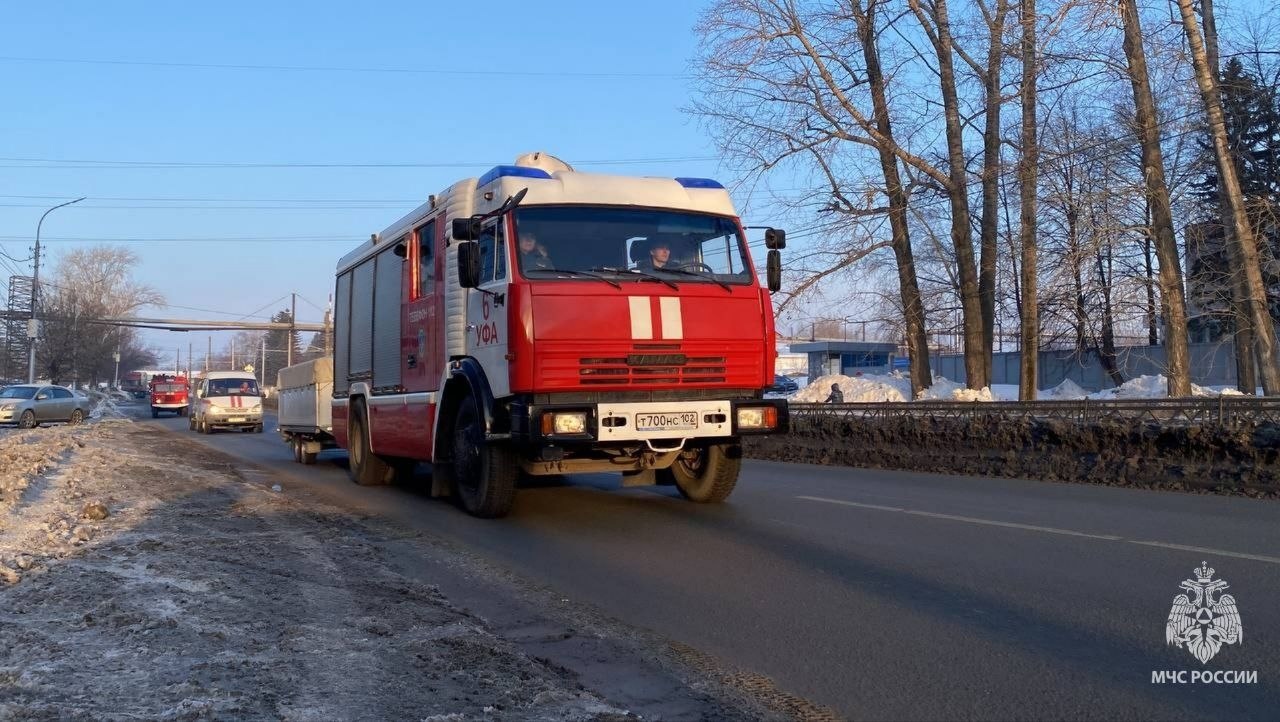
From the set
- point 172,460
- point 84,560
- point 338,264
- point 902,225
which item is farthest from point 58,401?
point 84,560

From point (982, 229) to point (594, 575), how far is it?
65.1ft

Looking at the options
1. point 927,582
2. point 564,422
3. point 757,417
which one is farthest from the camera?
point 757,417

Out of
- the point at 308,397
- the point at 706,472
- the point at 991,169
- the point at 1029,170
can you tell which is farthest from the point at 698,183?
the point at 991,169

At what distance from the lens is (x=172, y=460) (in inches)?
734

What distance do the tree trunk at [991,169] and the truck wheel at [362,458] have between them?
1503cm

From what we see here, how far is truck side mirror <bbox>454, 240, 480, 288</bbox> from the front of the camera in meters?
8.89

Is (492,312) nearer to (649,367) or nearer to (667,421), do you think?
(649,367)

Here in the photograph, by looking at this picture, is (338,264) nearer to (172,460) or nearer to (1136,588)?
(172,460)

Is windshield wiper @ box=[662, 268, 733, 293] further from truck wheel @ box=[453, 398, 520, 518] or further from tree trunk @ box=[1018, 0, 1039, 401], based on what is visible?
tree trunk @ box=[1018, 0, 1039, 401]

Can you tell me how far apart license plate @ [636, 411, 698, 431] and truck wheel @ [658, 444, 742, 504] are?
1.30 m

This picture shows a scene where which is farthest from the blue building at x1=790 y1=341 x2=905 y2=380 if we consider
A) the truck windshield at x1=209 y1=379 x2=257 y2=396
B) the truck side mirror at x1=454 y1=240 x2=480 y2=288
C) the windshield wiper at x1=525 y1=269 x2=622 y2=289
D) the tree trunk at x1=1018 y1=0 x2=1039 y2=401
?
the truck side mirror at x1=454 y1=240 x2=480 y2=288

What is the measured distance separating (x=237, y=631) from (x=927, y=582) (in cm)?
411

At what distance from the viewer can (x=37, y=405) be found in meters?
A: 33.3

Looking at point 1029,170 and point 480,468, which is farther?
point 1029,170
